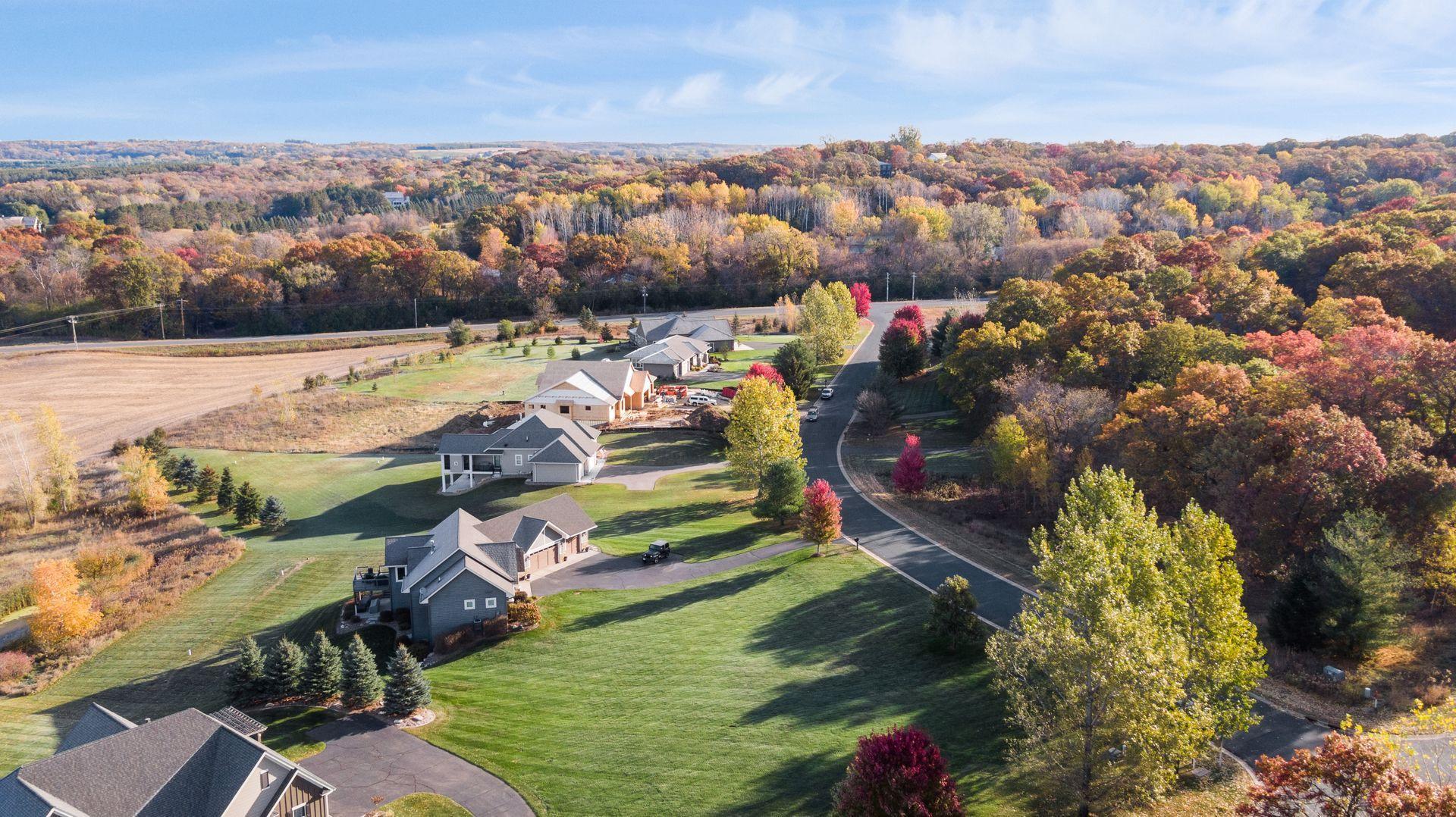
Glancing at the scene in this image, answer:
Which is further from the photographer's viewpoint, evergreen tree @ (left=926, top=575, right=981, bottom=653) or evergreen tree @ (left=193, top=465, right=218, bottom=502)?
evergreen tree @ (left=193, top=465, right=218, bottom=502)

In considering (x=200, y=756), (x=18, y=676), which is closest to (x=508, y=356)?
(x=18, y=676)

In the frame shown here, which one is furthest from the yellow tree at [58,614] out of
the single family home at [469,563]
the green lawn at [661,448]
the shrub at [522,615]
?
the green lawn at [661,448]

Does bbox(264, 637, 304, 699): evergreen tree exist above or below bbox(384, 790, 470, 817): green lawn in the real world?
above

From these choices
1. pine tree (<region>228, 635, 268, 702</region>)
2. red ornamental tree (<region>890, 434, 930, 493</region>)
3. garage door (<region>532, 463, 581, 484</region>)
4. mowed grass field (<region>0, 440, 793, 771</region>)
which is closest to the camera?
pine tree (<region>228, 635, 268, 702</region>)

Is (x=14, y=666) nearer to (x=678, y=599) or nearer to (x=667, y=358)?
(x=678, y=599)

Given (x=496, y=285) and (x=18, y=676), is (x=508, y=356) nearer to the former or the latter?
(x=496, y=285)

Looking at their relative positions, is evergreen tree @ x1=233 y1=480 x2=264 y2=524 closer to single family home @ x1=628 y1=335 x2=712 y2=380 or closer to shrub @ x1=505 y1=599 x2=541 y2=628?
shrub @ x1=505 y1=599 x2=541 y2=628

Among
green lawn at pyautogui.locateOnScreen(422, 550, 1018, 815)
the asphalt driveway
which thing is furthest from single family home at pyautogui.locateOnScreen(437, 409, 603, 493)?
the asphalt driveway
